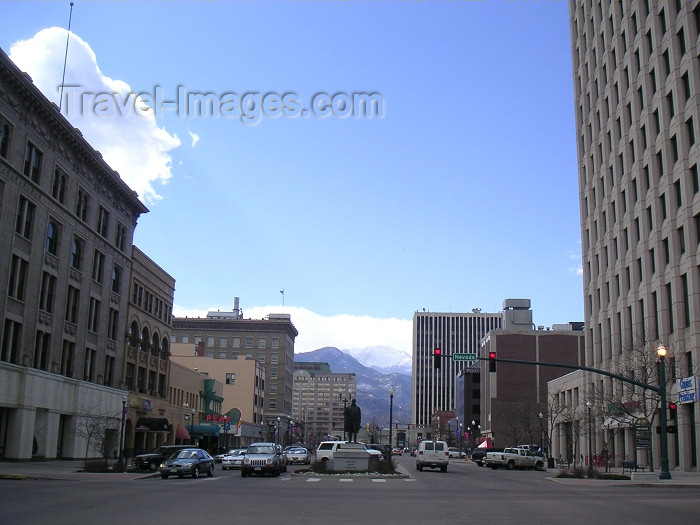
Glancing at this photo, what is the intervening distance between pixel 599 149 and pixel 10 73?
52.0 meters

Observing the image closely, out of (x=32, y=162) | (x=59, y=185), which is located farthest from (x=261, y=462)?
(x=59, y=185)

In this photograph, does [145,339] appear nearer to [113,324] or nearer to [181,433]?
[113,324]

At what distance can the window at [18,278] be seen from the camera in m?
44.5

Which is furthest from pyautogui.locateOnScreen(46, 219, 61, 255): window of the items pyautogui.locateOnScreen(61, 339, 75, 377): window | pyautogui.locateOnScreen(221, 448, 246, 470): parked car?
pyautogui.locateOnScreen(221, 448, 246, 470): parked car

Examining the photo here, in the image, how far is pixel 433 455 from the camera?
173 feet

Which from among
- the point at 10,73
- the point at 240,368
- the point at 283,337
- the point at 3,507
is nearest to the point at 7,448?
the point at 10,73

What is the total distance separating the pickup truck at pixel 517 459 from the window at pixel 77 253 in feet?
122

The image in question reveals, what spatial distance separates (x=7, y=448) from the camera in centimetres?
4425

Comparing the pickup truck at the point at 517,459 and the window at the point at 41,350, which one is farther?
the pickup truck at the point at 517,459

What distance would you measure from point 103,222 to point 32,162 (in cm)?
1341

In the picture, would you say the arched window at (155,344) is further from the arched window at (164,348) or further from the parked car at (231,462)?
the parked car at (231,462)

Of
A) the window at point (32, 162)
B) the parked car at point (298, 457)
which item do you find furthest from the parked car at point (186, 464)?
the parked car at point (298, 457)

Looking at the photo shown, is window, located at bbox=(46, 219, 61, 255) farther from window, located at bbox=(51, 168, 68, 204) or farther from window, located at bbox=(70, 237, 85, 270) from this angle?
window, located at bbox=(70, 237, 85, 270)

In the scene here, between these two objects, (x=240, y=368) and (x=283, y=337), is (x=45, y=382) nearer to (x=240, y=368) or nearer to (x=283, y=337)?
(x=240, y=368)
